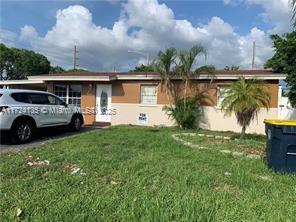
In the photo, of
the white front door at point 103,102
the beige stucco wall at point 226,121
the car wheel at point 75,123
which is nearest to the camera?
the car wheel at point 75,123

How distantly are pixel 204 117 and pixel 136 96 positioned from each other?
379 cm

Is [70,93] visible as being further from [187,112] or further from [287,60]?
[287,60]

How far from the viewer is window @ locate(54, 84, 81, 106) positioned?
1928 centimetres

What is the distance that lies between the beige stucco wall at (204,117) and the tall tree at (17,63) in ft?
110

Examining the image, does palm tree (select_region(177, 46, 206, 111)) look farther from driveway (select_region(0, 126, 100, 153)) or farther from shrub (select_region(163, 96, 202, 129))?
driveway (select_region(0, 126, 100, 153))

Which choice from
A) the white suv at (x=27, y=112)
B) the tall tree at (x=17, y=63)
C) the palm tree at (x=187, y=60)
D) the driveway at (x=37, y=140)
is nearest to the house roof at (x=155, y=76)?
the palm tree at (x=187, y=60)

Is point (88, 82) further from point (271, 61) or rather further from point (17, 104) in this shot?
point (271, 61)

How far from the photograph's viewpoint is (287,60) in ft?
66.1

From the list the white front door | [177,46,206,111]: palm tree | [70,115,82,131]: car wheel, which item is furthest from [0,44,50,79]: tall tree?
[177,46,206,111]: palm tree

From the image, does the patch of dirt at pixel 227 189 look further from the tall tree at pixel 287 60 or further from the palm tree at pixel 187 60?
the tall tree at pixel 287 60

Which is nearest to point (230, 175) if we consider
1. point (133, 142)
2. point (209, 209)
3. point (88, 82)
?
point (209, 209)

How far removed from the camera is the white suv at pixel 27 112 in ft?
34.3

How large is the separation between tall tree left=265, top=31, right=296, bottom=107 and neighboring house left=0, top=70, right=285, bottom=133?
2.59 meters

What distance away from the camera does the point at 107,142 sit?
34.8ft
